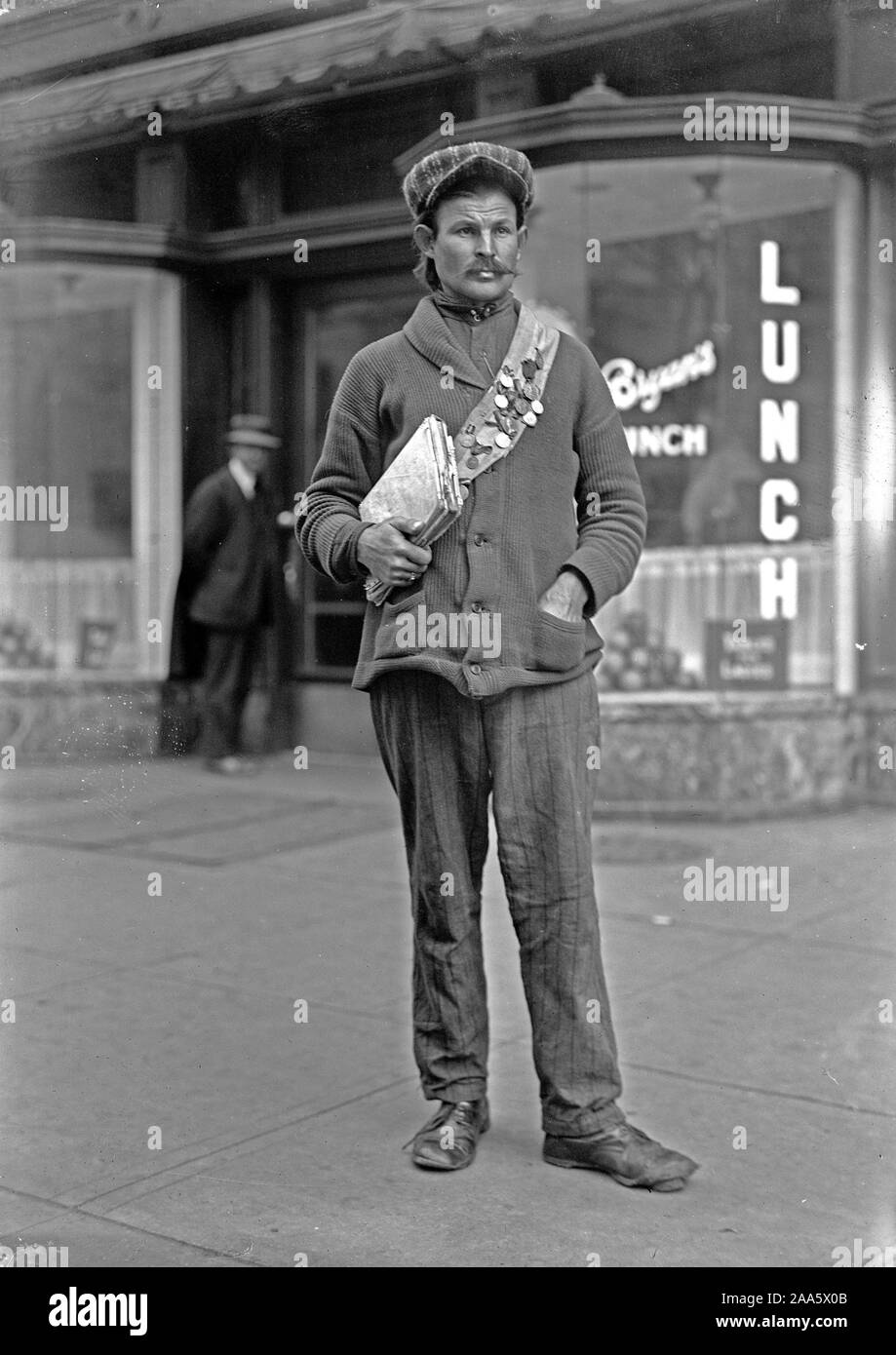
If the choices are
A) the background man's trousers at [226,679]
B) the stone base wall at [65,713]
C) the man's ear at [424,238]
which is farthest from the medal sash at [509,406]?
the background man's trousers at [226,679]

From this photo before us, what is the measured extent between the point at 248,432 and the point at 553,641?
17.6 ft

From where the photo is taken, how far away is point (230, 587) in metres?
8.71

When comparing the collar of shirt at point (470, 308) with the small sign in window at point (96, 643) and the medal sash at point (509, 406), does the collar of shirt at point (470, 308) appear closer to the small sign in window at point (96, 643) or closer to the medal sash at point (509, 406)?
the medal sash at point (509, 406)

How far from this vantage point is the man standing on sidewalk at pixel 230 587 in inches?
327

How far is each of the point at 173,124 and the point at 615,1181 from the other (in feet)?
8.91

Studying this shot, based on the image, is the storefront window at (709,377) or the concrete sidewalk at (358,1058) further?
the storefront window at (709,377)

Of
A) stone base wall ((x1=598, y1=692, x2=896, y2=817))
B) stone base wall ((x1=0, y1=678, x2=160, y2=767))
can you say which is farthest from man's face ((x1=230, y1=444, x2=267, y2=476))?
stone base wall ((x1=598, y1=692, x2=896, y2=817))

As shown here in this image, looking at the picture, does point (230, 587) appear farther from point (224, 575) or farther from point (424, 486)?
point (424, 486)

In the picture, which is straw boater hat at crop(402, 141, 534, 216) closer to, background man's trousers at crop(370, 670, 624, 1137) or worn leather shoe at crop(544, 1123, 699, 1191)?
background man's trousers at crop(370, 670, 624, 1137)

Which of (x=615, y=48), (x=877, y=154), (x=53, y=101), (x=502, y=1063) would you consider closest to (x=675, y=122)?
(x=877, y=154)

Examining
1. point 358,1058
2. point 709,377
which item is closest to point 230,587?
point 709,377

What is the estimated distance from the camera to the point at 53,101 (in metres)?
3.58
